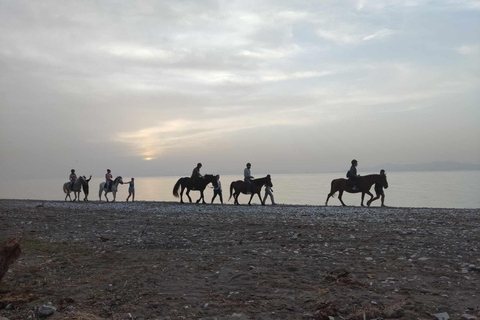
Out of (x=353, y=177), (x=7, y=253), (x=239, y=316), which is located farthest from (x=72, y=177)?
(x=239, y=316)

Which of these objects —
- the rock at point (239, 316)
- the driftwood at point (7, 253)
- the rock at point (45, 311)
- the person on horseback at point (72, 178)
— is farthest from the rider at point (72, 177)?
the rock at point (239, 316)

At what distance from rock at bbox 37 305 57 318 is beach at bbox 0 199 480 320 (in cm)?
9

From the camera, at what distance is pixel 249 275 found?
769 cm

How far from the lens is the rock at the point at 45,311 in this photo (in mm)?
5988

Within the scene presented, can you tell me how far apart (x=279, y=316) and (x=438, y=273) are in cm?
365

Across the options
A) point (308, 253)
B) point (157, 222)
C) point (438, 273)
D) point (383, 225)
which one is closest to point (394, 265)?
point (438, 273)

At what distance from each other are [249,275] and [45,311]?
3.55 m

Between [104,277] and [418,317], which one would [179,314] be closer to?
[104,277]

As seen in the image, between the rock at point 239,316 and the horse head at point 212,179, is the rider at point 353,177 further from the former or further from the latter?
the rock at point 239,316

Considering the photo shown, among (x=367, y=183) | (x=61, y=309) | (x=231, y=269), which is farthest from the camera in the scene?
(x=367, y=183)

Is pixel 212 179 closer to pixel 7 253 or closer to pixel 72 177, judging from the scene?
pixel 72 177

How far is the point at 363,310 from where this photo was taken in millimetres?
5926

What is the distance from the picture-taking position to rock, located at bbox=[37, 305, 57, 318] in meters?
5.99

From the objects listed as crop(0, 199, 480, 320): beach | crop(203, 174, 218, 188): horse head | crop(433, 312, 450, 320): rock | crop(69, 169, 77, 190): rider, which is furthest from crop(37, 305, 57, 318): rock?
crop(69, 169, 77, 190): rider
